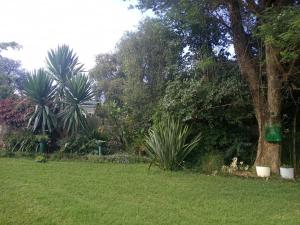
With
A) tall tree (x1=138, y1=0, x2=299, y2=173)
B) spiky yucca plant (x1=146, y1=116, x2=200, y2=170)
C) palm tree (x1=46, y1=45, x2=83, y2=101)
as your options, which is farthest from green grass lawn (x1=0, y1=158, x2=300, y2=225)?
palm tree (x1=46, y1=45, x2=83, y2=101)

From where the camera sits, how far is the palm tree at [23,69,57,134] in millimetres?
10977

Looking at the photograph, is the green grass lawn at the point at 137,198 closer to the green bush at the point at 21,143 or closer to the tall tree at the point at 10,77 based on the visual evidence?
the green bush at the point at 21,143

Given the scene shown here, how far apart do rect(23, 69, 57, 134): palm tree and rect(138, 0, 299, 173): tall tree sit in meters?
4.54

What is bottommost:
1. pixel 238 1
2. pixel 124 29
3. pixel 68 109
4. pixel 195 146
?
pixel 195 146

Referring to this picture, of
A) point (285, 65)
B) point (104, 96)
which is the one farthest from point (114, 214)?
point (104, 96)

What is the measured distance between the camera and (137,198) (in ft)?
17.8

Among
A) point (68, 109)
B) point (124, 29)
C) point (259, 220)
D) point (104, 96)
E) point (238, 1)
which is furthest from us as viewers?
point (104, 96)

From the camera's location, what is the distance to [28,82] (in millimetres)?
11273

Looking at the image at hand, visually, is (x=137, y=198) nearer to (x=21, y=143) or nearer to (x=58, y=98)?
(x=21, y=143)

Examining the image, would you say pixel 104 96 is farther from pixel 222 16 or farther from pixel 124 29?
pixel 222 16

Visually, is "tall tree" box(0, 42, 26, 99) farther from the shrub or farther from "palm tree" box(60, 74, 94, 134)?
"palm tree" box(60, 74, 94, 134)

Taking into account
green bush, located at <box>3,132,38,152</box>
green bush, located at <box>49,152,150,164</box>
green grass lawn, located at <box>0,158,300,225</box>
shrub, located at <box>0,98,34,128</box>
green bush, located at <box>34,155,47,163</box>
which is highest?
shrub, located at <box>0,98,34,128</box>

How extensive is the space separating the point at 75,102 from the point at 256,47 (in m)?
5.90

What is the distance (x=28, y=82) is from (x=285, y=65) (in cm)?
802
